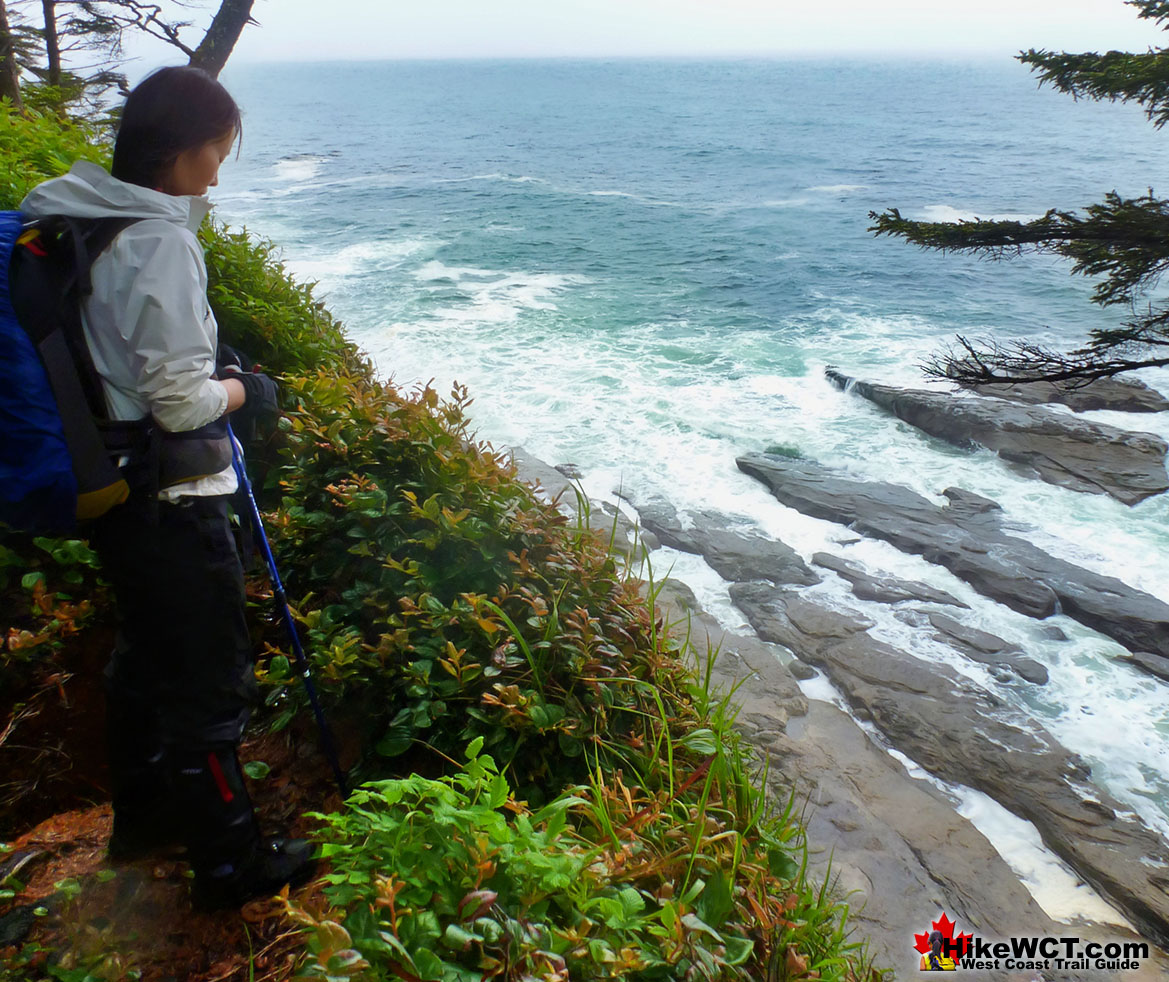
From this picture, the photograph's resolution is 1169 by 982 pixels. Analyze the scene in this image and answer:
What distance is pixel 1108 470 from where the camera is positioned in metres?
10.0

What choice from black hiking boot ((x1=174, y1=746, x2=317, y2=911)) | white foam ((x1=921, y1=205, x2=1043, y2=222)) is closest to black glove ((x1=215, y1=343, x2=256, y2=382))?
black hiking boot ((x1=174, y1=746, x2=317, y2=911))

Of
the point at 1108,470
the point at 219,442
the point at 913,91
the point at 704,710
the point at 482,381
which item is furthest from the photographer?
the point at 913,91

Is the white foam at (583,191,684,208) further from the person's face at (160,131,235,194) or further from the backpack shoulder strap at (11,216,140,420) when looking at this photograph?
the backpack shoulder strap at (11,216,140,420)

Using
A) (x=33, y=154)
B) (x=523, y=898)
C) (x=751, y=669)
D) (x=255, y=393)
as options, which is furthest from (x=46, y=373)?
(x=751, y=669)

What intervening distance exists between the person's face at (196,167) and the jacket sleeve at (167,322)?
0.16 meters

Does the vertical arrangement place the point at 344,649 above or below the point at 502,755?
above

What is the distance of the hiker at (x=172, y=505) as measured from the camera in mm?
1947

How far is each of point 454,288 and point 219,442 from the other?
15393 millimetres

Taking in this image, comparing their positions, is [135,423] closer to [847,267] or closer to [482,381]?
[482,381]

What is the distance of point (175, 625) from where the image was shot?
7.19ft

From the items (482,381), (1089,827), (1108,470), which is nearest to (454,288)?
(482,381)

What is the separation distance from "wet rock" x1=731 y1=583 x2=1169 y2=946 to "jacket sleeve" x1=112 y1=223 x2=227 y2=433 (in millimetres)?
5036

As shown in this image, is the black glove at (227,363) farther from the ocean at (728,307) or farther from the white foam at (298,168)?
the white foam at (298,168)

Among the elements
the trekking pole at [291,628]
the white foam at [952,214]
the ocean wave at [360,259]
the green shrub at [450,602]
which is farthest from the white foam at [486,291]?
the white foam at [952,214]
